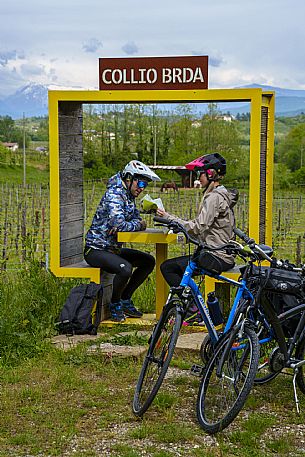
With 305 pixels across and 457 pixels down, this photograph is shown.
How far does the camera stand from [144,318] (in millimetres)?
8367

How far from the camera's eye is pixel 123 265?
26.1 feet

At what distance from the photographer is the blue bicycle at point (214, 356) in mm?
5031

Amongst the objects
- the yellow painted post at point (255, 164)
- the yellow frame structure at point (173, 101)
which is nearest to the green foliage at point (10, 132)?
the yellow frame structure at point (173, 101)

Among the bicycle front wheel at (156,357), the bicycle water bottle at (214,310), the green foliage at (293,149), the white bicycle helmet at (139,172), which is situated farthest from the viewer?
the green foliage at (293,149)

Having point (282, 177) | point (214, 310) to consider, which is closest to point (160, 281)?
point (214, 310)

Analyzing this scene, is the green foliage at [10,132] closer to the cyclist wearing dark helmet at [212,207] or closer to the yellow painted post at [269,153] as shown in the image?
the yellow painted post at [269,153]

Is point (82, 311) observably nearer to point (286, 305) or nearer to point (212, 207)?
point (212, 207)

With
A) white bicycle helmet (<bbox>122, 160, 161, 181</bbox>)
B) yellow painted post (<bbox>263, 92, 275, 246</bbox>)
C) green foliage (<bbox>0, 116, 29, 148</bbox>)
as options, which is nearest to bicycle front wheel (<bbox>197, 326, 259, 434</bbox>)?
white bicycle helmet (<bbox>122, 160, 161, 181</bbox>)

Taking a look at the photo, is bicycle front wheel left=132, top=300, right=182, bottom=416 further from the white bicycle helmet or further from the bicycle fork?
the white bicycle helmet

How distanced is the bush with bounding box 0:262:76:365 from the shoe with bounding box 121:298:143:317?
562 millimetres

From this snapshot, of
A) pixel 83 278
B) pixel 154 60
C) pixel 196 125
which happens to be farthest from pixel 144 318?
pixel 196 125

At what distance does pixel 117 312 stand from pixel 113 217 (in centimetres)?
94

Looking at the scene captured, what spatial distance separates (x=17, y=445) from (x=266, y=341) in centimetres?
175

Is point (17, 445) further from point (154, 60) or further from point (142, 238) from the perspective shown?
point (154, 60)
